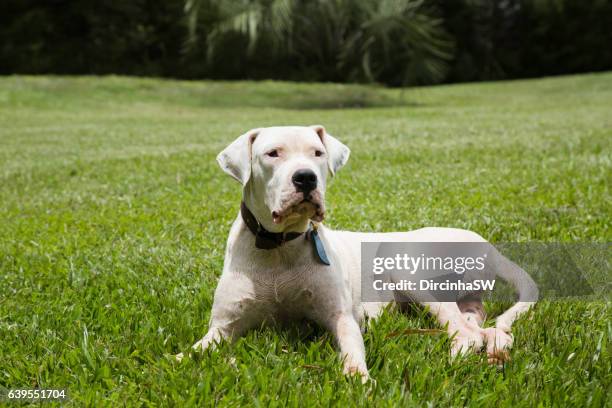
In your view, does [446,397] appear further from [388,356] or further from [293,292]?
[293,292]

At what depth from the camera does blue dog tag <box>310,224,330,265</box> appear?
9.33 feet

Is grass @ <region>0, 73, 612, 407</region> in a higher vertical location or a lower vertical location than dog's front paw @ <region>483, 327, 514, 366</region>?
lower

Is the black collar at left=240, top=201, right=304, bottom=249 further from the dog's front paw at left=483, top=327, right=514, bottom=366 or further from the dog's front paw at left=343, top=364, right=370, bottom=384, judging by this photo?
the dog's front paw at left=483, top=327, right=514, bottom=366

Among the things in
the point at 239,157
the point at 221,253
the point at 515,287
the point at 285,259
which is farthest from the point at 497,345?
the point at 221,253

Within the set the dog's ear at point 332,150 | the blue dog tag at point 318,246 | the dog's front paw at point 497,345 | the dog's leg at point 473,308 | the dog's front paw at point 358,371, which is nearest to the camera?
the dog's front paw at point 358,371

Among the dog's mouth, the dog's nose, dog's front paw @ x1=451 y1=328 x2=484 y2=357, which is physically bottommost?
dog's front paw @ x1=451 y1=328 x2=484 y2=357

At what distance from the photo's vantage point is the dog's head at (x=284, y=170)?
8.62 ft

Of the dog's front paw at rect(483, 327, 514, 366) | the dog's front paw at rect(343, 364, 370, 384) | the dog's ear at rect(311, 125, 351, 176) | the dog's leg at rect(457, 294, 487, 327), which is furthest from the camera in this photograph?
the dog's leg at rect(457, 294, 487, 327)

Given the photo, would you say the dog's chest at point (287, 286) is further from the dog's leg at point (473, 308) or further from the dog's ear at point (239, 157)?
the dog's leg at point (473, 308)

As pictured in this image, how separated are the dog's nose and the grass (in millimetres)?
694

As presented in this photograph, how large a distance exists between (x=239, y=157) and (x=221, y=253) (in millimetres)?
1621

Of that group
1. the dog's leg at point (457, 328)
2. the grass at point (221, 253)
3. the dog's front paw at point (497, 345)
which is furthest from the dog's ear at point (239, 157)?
the dog's front paw at point (497, 345)

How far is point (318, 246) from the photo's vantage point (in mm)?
2877

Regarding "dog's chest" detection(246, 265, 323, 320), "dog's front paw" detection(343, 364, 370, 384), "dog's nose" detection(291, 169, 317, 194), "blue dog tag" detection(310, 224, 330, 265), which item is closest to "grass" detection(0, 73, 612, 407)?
"dog's front paw" detection(343, 364, 370, 384)
